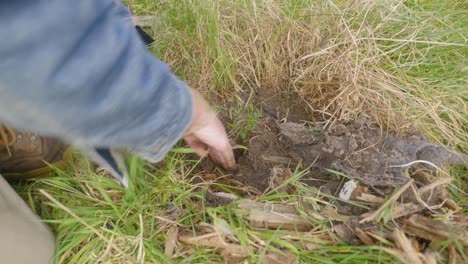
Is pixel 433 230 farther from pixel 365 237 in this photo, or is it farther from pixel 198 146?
pixel 198 146

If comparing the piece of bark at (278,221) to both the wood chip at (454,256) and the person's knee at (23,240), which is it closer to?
the wood chip at (454,256)

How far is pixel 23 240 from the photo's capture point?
1199 mm

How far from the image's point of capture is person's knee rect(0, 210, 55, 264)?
1.15 m

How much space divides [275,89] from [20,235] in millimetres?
1124

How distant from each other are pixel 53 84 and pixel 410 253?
982 millimetres

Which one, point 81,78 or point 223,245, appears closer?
point 81,78

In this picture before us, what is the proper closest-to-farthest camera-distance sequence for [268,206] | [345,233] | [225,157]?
[345,233] < [268,206] < [225,157]

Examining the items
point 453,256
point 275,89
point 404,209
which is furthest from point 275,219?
point 275,89

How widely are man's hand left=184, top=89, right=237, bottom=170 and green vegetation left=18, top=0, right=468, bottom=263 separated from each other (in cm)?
8

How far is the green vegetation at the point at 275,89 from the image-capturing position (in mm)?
1254

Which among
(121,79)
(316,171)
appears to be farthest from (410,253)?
(121,79)

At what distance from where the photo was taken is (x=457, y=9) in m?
1.98

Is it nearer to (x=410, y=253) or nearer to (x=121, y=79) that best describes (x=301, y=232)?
(x=410, y=253)

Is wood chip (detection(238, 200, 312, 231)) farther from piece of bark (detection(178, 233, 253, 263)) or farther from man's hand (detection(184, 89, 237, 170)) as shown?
man's hand (detection(184, 89, 237, 170))
